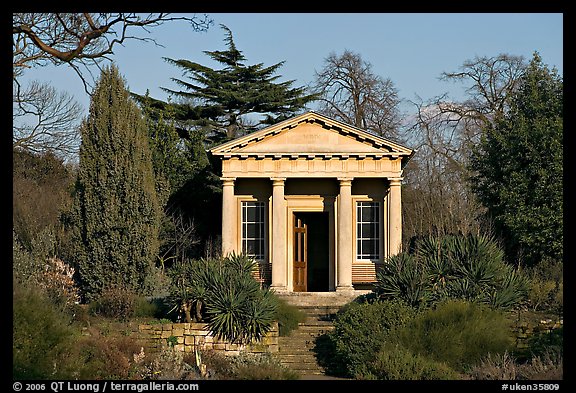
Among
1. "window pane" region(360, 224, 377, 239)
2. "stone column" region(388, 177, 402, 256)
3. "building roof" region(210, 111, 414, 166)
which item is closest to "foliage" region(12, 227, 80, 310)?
"building roof" region(210, 111, 414, 166)

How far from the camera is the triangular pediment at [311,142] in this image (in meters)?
25.9

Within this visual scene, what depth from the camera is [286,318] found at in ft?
70.2

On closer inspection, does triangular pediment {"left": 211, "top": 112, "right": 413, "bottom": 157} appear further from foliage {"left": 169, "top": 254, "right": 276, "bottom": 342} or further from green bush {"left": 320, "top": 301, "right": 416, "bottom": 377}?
green bush {"left": 320, "top": 301, "right": 416, "bottom": 377}

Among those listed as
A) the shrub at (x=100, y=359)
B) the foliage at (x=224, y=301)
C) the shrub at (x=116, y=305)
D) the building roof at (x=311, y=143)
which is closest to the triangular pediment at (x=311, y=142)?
the building roof at (x=311, y=143)

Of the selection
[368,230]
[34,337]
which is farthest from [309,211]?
[34,337]

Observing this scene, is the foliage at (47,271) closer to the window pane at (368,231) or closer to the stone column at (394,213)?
the window pane at (368,231)

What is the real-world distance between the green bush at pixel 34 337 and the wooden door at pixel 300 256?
11.9 metres

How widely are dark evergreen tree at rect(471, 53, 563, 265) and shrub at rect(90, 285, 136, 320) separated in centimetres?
1209

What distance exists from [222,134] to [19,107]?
1752 cm

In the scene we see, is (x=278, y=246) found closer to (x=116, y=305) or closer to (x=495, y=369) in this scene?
(x=116, y=305)

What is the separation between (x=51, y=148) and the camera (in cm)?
3122

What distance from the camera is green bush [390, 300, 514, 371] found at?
1756 cm
